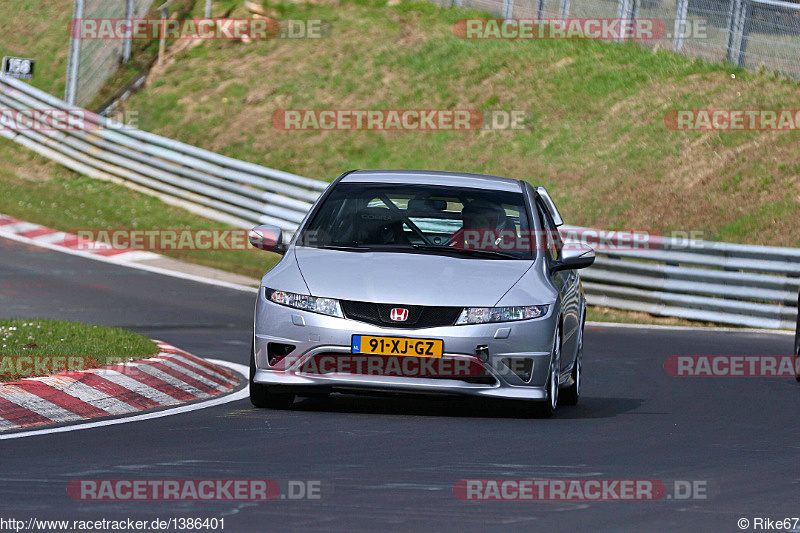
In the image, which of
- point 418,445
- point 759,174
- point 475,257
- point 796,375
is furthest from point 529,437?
point 759,174

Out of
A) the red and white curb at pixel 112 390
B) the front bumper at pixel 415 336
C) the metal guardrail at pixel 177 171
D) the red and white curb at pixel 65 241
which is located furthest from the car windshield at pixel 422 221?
the metal guardrail at pixel 177 171

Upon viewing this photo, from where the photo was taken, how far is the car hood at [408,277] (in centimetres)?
907

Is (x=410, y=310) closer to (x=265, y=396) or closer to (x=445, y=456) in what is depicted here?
(x=265, y=396)

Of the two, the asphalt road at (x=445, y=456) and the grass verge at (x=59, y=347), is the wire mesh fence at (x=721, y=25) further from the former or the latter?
the grass verge at (x=59, y=347)

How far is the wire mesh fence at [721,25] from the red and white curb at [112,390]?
17304 mm

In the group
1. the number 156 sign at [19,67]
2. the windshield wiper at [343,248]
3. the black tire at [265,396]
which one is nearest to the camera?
the black tire at [265,396]

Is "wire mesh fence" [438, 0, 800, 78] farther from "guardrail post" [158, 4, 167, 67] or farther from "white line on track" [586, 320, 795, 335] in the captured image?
"guardrail post" [158, 4, 167, 67]

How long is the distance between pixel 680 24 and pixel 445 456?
73.1ft

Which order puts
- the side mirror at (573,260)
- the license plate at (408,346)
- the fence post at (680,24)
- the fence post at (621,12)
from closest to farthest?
the license plate at (408,346), the side mirror at (573,260), the fence post at (680,24), the fence post at (621,12)

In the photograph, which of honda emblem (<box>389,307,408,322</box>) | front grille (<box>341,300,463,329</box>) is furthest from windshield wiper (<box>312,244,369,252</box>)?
honda emblem (<box>389,307,408,322</box>)

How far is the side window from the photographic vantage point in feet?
34.0

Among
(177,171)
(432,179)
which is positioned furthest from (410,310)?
(177,171)

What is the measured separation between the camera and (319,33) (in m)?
34.7

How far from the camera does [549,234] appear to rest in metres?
10.6
